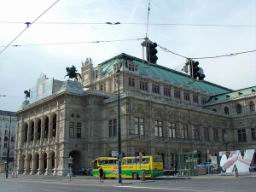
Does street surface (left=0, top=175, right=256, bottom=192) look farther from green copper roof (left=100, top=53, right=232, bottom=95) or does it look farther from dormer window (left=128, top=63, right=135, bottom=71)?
dormer window (left=128, top=63, right=135, bottom=71)

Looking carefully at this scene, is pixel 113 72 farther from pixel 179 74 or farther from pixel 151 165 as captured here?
pixel 151 165

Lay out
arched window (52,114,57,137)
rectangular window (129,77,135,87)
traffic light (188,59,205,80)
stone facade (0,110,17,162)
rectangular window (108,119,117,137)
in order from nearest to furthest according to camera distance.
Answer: traffic light (188,59,205,80) < rectangular window (108,119,117,137) < arched window (52,114,57,137) < rectangular window (129,77,135,87) < stone facade (0,110,17,162)

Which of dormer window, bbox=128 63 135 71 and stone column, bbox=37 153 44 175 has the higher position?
dormer window, bbox=128 63 135 71

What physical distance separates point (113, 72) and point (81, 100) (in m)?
10.2

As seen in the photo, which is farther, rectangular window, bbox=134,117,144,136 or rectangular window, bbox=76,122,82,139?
rectangular window, bbox=76,122,82,139

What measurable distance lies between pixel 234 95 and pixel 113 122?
1502 inches

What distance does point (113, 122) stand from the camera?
61.9 metres

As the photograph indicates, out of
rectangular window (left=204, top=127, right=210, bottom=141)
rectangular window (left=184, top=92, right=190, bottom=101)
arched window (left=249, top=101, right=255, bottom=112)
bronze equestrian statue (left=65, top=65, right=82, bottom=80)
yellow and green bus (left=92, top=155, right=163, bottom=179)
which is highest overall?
bronze equestrian statue (left=65, top=65, right=82, bottom=80)

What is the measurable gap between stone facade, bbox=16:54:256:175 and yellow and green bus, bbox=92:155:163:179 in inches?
404

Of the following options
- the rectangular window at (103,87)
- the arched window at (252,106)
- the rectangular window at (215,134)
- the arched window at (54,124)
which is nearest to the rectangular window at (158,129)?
the rectangular window at (103,87)

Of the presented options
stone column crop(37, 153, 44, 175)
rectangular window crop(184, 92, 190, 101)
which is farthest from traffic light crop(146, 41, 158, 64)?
rectangular window crop(184, 92, 190, 101)

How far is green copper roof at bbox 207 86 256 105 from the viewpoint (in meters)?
83.0

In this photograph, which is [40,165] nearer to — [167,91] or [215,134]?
[167,91]

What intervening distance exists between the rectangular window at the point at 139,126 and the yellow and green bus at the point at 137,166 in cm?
1224
